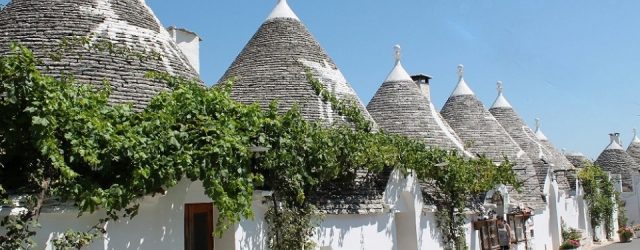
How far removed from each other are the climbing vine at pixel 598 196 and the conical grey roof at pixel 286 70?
18382 mm

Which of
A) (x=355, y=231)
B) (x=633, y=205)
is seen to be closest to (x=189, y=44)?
(x=355, y=231)

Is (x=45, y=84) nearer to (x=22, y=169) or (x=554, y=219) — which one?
(x=22, y=169)

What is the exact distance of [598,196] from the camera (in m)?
29.8

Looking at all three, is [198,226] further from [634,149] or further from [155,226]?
[634,149]

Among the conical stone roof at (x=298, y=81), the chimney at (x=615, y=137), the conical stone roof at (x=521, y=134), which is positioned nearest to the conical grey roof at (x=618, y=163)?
the chimney at (x=615, y=137)

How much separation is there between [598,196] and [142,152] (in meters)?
26.9

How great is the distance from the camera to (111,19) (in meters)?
9.96

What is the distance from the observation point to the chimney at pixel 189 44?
1427 cm

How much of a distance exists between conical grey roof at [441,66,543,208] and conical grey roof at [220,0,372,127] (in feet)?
26.6

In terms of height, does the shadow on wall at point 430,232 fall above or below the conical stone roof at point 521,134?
below

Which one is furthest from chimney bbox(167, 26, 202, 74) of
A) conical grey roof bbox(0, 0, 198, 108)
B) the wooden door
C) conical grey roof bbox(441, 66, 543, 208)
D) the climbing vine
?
the climbing vine

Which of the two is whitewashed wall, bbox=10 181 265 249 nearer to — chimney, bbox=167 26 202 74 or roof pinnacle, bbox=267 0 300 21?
chimney, bbox=167 26 202 74

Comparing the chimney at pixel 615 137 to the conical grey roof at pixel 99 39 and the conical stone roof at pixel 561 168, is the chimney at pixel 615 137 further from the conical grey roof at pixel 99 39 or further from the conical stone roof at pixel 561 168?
the conical grey roof at pixel 99 39

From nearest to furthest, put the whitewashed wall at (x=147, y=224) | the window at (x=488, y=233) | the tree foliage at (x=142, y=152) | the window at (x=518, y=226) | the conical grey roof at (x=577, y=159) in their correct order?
the tree foliage at (x=142, y=152) < the whitewashed wall at (x=147, y=224) < the window at (x=488, y=233) < the window at (x=518, y=226) < the conical grey roof at (x=577, y=159)
